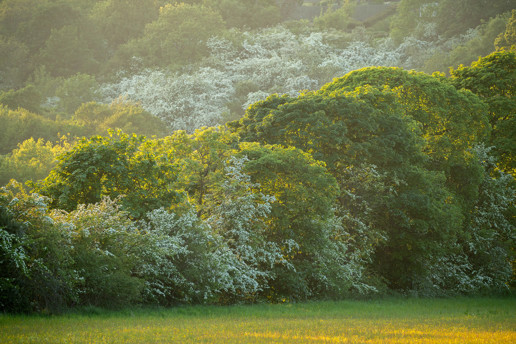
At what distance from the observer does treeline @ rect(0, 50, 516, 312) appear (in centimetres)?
1978

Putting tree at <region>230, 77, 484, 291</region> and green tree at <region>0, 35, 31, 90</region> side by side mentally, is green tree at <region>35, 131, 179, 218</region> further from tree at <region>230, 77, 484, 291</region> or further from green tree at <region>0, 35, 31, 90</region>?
green tree at <region>0, 35, 31, 90</region>

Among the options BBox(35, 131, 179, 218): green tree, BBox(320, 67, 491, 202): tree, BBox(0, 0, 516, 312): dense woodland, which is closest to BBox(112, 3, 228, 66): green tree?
BBox(0, 0, 516, 312): dense woodland

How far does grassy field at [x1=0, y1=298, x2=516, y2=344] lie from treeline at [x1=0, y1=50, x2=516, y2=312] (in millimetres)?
1319

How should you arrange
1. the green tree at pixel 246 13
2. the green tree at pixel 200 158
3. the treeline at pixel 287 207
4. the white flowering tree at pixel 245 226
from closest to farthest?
the treeline at pixel 287 207 → the white flowering tree at pixel 245 226 → the green tree at pixel 200 158 → the green tree at pixel 246 13

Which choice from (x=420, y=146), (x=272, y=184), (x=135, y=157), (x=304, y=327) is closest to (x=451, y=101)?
(x=420, y=146)

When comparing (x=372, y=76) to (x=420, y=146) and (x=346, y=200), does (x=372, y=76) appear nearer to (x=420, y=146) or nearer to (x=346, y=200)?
(x=420, y=146)

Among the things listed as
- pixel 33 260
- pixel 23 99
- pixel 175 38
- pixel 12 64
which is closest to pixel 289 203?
pixel 33 260

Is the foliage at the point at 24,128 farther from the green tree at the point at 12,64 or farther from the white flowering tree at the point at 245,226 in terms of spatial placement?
the white flowering tree at the point at 245,226

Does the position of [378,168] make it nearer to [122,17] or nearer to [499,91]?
[499,91]

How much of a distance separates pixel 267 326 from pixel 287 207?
419 inches

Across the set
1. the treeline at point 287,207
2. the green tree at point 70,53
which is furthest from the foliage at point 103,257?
the green tree at point 70,53

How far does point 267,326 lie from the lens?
18062 millimetres

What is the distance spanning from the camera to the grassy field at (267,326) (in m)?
14.7

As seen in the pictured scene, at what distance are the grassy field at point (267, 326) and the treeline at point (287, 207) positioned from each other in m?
1.32
